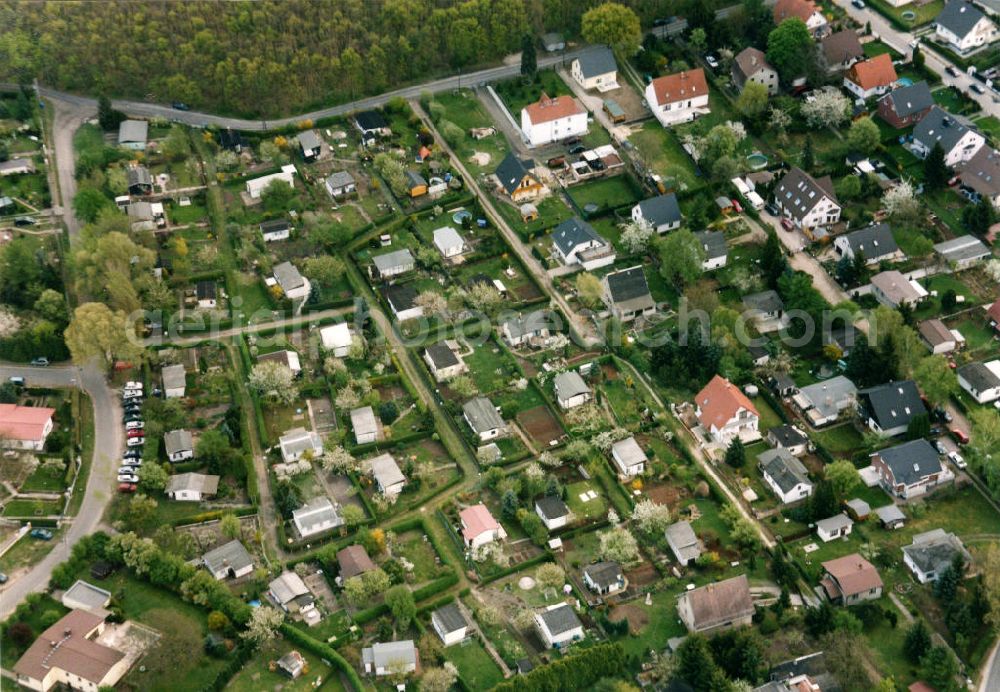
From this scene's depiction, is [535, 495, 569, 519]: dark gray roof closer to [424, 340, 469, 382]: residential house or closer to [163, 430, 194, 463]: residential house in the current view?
[424, 340, 469, 382]: residential house

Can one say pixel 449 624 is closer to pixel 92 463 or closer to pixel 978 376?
pixel 92 463

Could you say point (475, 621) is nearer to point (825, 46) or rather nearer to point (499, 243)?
point (499, 243)

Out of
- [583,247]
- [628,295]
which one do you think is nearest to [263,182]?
[583,247]

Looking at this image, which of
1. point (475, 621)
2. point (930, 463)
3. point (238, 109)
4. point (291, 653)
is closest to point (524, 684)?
point (475, 621)

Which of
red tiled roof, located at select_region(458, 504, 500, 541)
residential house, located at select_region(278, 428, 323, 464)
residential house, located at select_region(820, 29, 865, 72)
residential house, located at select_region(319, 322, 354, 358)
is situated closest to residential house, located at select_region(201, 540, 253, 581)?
residential house, located at select_region(278, 428, 323, 464)

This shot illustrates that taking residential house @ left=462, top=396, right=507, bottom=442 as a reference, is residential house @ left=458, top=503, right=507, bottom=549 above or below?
below

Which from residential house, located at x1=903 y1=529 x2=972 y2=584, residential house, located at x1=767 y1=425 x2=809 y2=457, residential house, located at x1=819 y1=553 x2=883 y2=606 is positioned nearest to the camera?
residential house, located at x1=819 y1=553 x2=883 y2=606

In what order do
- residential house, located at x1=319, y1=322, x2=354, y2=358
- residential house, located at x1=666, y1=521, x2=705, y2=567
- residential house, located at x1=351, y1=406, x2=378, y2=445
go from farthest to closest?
1. residential house, located at x1=319, y1=322, x2=354, y2=358
2. residential house, located at x1=351, y1=406, x2=378, y2=445
3. residential house, located at x1=666, y1=521, x2=705, y2=567
